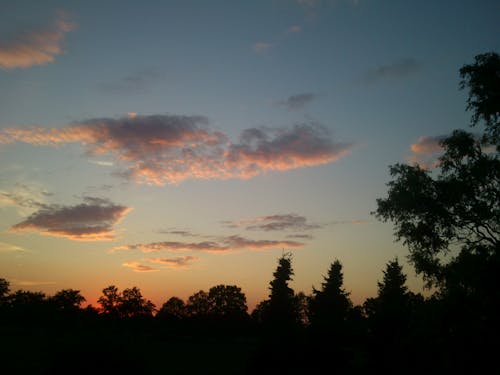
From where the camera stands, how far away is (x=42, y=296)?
5610 inches

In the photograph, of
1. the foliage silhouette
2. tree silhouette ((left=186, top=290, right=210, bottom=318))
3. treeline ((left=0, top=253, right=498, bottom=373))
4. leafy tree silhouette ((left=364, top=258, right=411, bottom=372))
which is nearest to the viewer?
treeline ((left=0, top=253, right=498, bottom=373))

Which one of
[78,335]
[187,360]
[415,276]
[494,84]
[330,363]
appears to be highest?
[494,84]

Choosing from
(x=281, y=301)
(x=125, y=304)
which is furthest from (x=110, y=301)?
(x=281, y=301)

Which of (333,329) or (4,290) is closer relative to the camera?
(333,329)

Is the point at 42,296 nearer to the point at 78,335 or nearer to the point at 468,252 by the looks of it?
the point at 78,335

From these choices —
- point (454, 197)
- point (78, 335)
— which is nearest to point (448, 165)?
point (454, 197)

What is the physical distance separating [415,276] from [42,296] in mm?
153397

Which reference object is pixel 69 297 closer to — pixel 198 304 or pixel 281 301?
pixel 198 304

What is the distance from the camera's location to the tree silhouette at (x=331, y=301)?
55.9m

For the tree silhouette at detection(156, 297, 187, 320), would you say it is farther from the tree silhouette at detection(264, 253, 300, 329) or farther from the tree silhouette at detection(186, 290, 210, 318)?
the tree silhouette at detection(264, 253, 300, 329)

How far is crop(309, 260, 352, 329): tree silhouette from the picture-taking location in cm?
5588

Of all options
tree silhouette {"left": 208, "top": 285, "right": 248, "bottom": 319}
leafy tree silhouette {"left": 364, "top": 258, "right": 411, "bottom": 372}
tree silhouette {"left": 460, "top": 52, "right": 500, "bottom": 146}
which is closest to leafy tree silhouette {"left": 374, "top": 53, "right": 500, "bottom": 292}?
Answer: tree silhouette {"left": 460, "top": 52, "right": 500, "bottom": 146}

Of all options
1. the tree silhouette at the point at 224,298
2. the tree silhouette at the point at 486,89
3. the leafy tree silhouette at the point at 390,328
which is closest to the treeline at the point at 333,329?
the leafy tree silhouette at the point at 390,328

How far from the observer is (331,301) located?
56812mm
